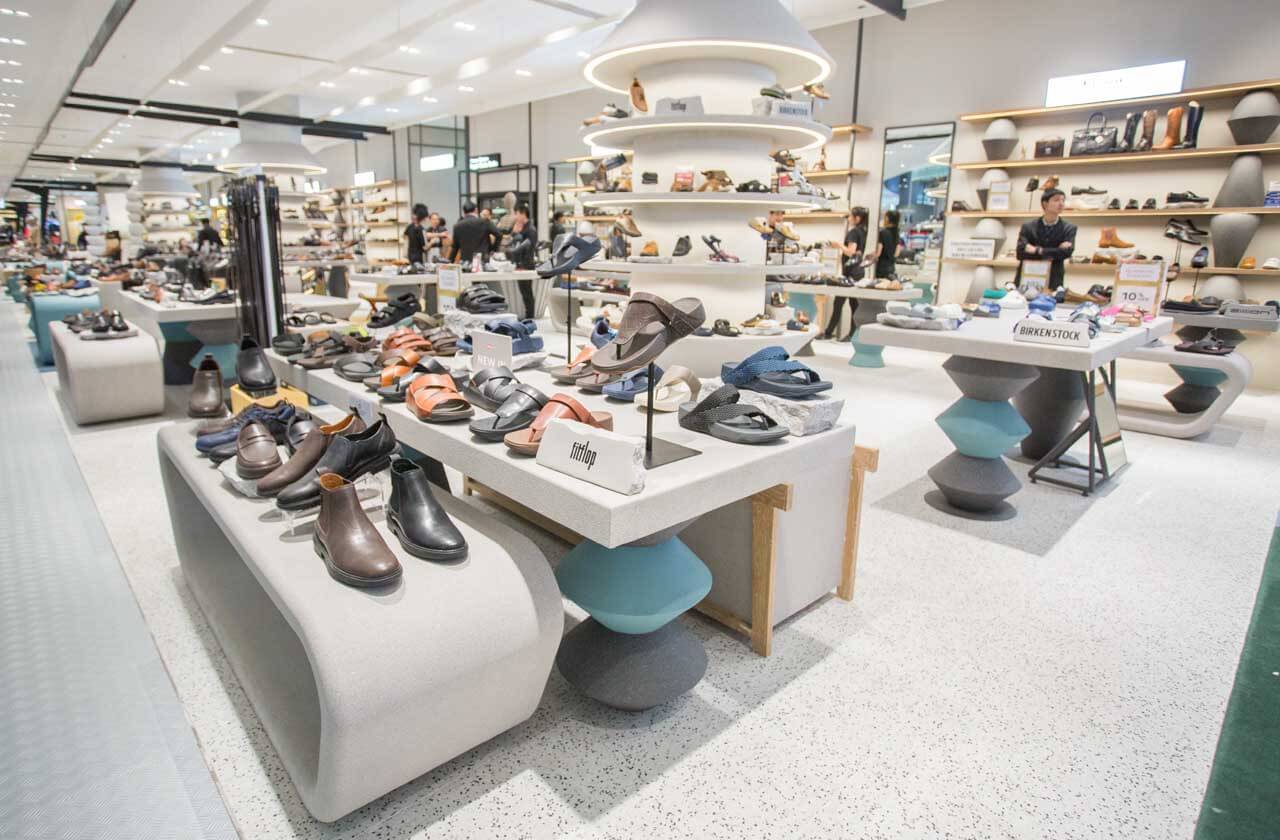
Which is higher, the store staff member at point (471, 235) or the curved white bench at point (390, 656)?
the store staff member at point (471, 235)

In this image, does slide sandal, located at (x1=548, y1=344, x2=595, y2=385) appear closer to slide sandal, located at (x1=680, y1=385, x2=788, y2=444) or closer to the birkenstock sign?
slide sandal, located at (x1=680, y1=385, x2=788, y2=444)

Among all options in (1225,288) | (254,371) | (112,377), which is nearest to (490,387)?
(254,371)

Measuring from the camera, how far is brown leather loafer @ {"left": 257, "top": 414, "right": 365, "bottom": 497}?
6.05 ft

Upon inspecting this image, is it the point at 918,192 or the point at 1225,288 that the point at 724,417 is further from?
the point at 918,192

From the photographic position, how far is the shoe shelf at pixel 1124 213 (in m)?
6.43

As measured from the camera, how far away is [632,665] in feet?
6.32

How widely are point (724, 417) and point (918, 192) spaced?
811cm

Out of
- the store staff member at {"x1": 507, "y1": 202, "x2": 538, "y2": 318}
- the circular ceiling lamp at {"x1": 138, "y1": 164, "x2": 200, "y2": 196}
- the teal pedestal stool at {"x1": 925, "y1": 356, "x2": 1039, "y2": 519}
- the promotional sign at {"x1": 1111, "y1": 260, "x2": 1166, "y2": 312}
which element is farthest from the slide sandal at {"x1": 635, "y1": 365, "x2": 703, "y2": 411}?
the circular ceiling lamp at {"x1": 138, "y1": 164, "x2": 200, "y2": 196}

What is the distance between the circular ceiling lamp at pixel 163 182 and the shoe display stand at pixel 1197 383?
24410mm

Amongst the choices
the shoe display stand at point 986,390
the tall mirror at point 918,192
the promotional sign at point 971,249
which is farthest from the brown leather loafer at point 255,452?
the tall mirror at point 918,192

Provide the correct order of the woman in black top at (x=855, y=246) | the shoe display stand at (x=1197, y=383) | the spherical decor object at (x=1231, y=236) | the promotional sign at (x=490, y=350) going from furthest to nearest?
the woman in black top at (x=855, y=246), the spherical decor object at (x=1231, y=236), the shoe display stand at (x=1197, y=383), the promotional sign at (x=490, y=350)

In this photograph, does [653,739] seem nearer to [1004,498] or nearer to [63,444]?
[1004,498]

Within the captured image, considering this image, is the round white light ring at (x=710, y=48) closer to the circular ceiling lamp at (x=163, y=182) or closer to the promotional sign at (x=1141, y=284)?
the promotional sign at (x=1141, y=284)

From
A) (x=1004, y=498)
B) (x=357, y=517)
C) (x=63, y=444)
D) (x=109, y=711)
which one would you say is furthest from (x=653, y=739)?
(x=63, y=444)
